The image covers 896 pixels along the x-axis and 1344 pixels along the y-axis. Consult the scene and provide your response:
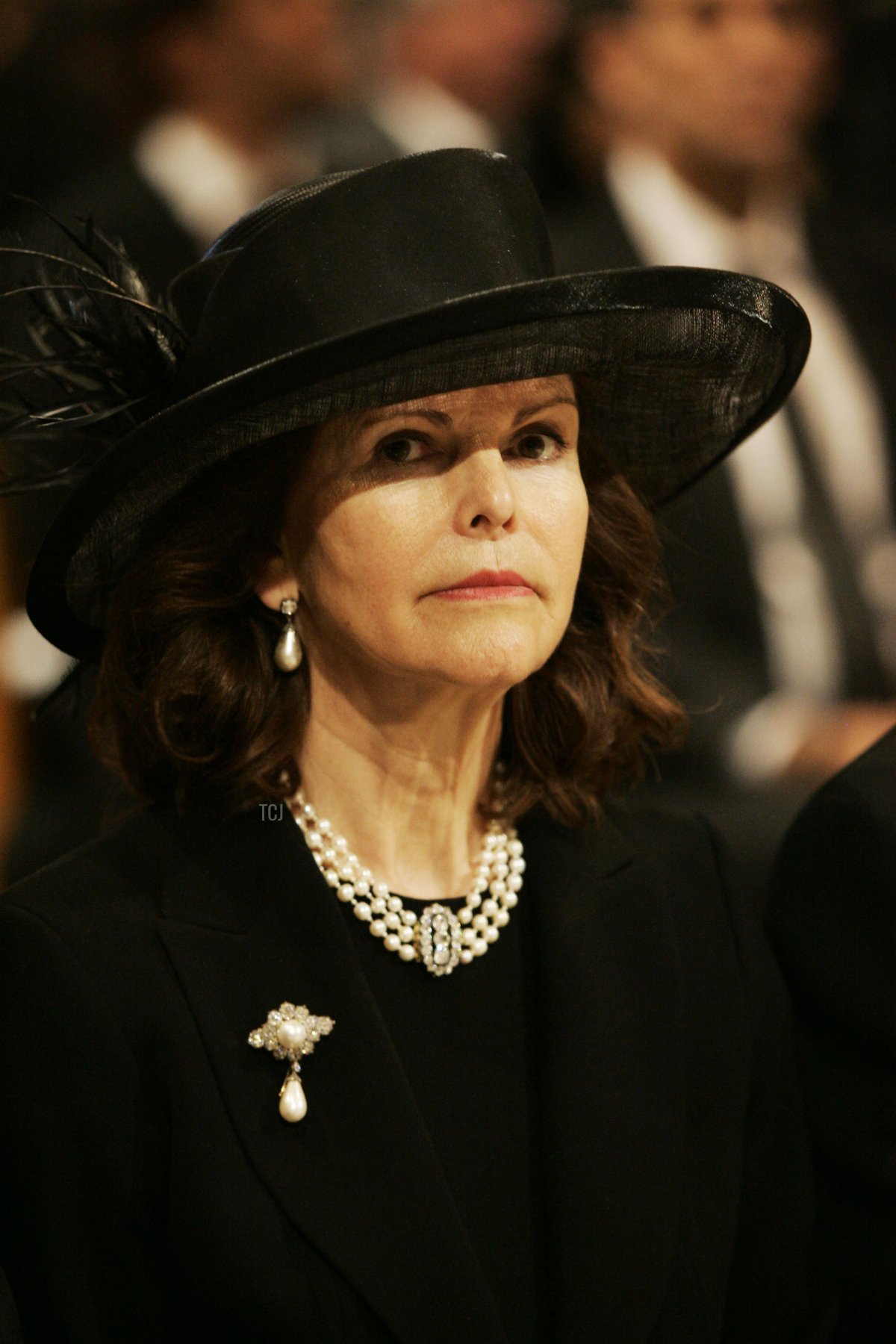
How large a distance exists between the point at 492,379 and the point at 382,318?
0.10 meters

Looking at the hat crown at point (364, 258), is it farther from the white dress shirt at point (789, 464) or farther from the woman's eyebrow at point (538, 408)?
the white dress shirt at point (789, 464)

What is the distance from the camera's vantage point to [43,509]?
1922 millimetres

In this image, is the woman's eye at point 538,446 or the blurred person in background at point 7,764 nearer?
the woman's eye at point 538,446

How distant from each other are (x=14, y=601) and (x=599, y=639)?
0.88m

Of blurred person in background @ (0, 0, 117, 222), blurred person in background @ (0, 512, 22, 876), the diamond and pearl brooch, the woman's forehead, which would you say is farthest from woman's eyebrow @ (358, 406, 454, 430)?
blurred person in background @ (0, 0, 117, 222)

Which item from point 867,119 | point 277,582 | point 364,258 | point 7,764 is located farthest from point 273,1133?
point 867,119

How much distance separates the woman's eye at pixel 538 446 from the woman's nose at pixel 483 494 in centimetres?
6

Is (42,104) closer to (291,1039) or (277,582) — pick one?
(277,582)

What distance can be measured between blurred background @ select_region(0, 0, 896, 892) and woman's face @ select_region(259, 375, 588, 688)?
34.6 inches

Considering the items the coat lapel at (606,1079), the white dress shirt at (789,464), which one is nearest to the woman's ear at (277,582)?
the coat lapel at (606,1079)

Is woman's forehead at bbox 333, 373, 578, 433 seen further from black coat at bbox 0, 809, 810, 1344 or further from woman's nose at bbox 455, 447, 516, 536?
black coat at bbox 0, 809, 810, 1344

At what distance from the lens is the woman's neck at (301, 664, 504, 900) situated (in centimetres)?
132

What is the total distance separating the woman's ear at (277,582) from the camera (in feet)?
4.23

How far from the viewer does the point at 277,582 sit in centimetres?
129
